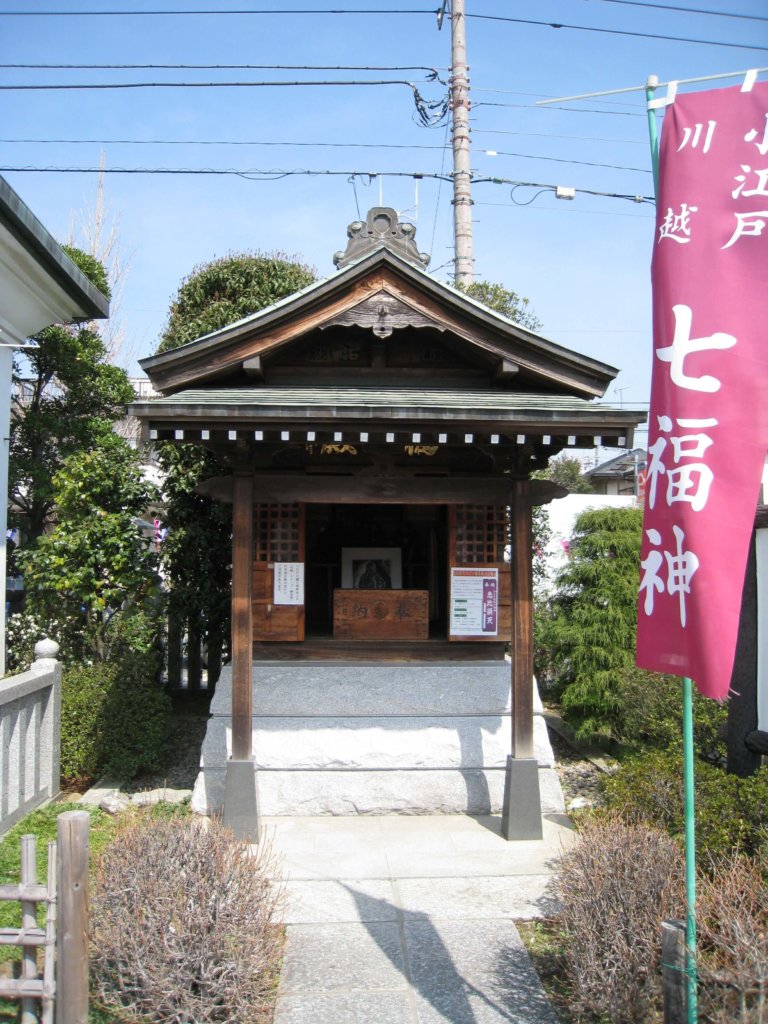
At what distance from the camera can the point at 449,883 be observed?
6379 millimetres

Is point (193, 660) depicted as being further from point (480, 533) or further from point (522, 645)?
point (522, 645)

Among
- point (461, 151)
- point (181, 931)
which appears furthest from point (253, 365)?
point (461, 151)

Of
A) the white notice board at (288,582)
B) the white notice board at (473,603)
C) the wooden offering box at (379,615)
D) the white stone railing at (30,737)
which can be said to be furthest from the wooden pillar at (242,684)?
the white notice board at (473,603)

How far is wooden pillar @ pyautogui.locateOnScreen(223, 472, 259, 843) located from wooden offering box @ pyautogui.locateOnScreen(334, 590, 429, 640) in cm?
130

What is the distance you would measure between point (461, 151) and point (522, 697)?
1074 cm

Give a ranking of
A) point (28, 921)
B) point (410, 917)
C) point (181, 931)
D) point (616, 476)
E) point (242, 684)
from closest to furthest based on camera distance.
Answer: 1. point (28, 921)
2. point (181, 931)
3. point (410, 917)
4. point (242, 684)
5. point (616, 476)

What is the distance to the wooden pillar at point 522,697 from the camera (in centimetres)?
741

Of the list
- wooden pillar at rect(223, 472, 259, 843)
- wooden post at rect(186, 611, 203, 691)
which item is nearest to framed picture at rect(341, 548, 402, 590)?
wooden pillar at rect(223, 472, 259, 843)

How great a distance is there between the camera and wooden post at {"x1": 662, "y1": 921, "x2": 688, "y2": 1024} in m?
3.48

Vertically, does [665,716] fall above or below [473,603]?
below

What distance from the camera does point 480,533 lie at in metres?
8.57

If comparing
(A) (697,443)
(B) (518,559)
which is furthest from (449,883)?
(A) (697,443)

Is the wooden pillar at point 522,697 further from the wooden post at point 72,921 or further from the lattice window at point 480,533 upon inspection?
the wooden post at point 72,921

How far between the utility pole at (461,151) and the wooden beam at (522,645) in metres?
7.89
